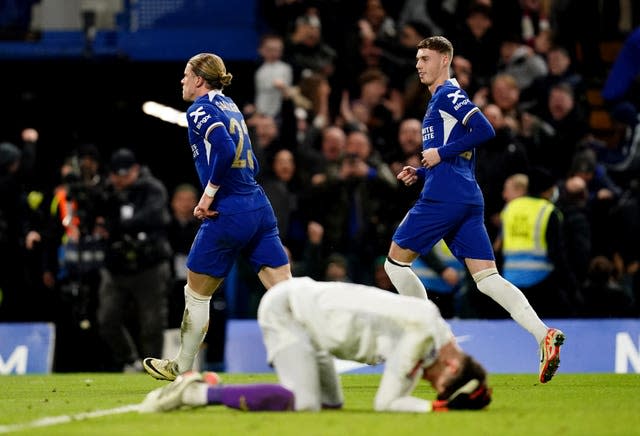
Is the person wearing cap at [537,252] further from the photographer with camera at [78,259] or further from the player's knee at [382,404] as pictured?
the player's knee at [382,404]

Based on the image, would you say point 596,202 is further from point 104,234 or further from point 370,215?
point 104,234

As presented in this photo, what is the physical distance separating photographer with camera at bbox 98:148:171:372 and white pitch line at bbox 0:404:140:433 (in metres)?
6.14

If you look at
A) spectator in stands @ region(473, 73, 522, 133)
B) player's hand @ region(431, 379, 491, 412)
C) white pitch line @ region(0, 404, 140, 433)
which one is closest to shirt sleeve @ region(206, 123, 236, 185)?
white pitch line @ region(0, 404, 140, 433)

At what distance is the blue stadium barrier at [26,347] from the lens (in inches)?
621

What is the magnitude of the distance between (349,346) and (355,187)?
8238 mm

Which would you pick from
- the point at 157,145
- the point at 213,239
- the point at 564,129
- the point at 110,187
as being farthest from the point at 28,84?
the point at 213,239

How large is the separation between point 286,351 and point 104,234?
8.34 m

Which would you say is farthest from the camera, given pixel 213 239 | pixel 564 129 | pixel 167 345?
pixel 564 129

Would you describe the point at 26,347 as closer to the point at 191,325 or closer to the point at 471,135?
the point at 191,325

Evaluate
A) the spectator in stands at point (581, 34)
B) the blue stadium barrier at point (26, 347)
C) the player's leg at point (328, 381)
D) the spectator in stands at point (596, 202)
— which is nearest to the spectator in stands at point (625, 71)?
the spectator in stands at point (596, 202)

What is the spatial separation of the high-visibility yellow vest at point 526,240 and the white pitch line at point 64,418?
254 inches

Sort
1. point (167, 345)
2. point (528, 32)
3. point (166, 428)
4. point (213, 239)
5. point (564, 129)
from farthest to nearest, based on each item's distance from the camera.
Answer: point (528, 32) → point (564, 129) → point (167, 345) → point (213, 239) → point (166, 428)

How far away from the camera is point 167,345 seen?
1577 cm

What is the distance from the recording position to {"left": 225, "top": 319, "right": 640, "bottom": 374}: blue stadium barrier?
584 inches
